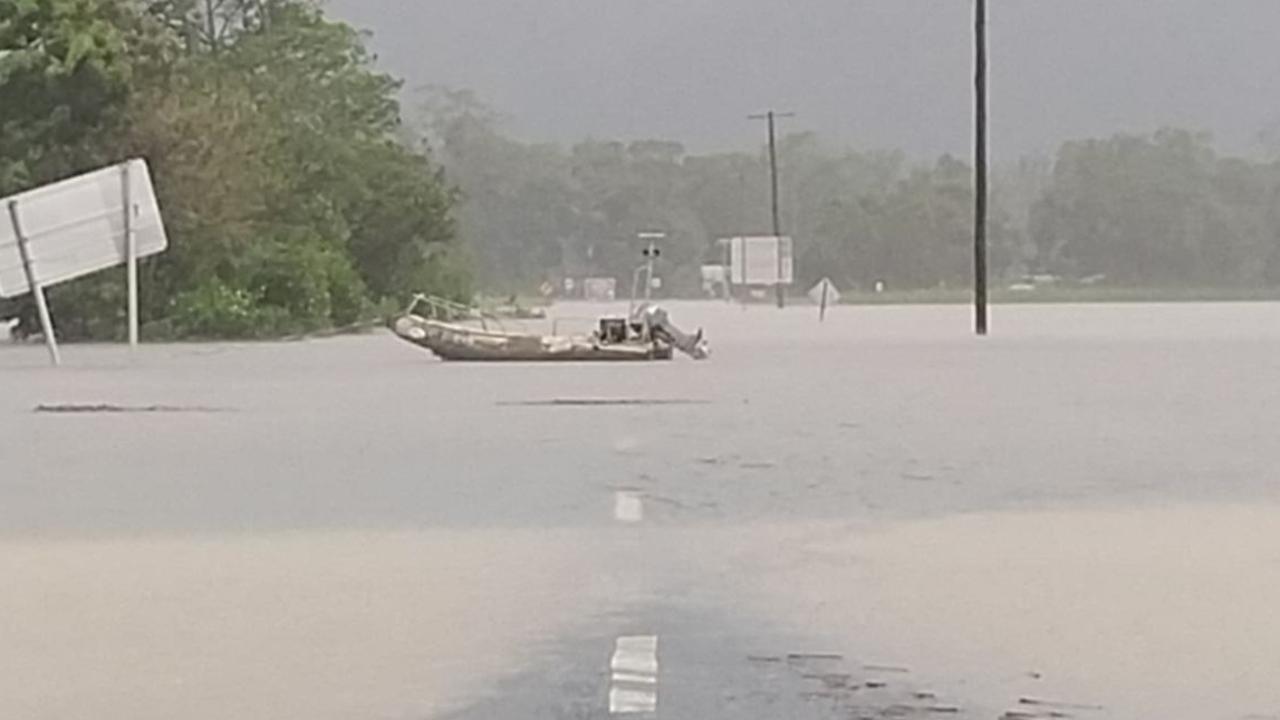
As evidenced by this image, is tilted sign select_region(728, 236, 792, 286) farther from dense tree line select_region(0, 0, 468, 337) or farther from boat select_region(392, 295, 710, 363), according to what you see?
boat select_region(392, 295, 710, 363)

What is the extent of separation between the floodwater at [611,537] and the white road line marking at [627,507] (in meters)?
0.04

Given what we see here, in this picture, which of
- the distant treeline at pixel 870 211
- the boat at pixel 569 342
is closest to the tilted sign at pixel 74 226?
the boat at pixel 569 342

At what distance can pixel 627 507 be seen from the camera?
12.6 m

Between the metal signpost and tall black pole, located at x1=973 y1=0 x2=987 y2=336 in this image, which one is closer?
the metal signpost

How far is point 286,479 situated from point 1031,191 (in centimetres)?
10367

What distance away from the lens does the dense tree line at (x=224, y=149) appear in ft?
140

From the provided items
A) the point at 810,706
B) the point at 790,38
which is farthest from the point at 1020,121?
the point at 810,706

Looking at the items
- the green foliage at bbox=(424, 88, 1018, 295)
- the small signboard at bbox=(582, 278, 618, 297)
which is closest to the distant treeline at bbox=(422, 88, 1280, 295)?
the green foliage at bbox=(424, 88, 1018, 295)

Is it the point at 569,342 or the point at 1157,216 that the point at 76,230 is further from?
the point at 1157,216

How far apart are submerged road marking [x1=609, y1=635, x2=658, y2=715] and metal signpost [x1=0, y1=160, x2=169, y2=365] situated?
78.8 ft

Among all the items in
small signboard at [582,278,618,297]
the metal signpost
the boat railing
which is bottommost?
small signboard at [582,278,618,297]

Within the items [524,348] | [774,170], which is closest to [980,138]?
[524,348]

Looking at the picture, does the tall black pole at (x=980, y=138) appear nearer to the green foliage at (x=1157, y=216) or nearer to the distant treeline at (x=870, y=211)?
the distant treeline at (x=870, y=211)

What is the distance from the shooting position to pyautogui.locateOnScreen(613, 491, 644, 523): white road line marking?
1215 centimetres
